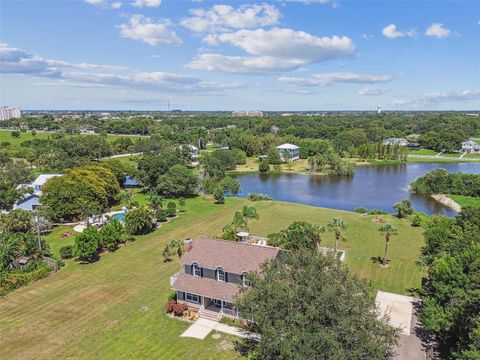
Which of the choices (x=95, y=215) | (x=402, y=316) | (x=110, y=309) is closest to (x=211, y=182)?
(x=95, y=215)

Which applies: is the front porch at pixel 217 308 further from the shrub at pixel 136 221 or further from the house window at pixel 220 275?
the shrub at pixel 136 221

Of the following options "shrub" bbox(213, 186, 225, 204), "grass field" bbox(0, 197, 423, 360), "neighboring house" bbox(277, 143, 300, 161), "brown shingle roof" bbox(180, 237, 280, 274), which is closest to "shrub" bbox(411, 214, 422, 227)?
"grass field" bbox(0, 197, 423, 360)

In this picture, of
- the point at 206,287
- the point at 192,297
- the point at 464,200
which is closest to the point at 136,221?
the point at 192,297

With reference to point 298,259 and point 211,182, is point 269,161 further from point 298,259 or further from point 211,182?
point 298,259

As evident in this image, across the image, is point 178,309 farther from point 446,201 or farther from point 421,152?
point 421,152

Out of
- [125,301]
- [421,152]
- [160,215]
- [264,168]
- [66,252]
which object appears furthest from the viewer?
[421,152]

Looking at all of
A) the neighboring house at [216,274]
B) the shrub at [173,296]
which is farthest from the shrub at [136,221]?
the neighboring house at [216,274]
